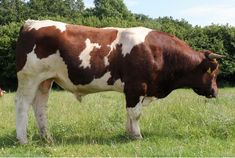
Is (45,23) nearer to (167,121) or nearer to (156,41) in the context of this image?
(156,41)

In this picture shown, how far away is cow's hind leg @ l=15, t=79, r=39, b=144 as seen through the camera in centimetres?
966

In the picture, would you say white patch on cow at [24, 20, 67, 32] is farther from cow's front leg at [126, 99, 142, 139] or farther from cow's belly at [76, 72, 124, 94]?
cow's front leg at [126, 99, 142, 139]

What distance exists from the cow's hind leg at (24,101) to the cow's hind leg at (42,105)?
440mm

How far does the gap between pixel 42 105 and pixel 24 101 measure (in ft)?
1.97

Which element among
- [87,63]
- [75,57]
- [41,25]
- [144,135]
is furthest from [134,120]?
[41,25]

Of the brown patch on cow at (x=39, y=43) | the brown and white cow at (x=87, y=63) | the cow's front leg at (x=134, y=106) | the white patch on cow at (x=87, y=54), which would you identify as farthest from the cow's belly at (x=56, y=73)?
the white patch on cow at (x=87, y=54)

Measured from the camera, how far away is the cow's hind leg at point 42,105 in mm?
10117

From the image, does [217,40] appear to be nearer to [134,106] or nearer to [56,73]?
[134,106]

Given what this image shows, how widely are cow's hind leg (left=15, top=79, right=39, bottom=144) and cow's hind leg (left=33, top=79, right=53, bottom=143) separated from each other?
1.44 feet

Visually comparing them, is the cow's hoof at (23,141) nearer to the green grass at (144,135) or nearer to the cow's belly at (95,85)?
the green grass at (144,135)

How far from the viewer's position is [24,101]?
9812mm

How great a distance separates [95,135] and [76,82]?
129cm

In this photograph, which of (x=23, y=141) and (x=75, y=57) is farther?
(x=75, y=57)

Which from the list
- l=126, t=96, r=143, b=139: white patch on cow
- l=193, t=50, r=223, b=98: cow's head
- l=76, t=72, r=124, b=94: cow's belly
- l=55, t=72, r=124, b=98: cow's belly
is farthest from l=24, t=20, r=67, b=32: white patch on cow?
l=193, t=50, r=223, b=98: cow's head
